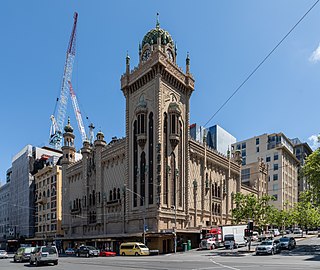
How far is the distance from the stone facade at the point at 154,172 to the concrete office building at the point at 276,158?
2053 inches

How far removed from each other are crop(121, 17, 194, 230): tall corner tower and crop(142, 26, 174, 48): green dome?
181 mm

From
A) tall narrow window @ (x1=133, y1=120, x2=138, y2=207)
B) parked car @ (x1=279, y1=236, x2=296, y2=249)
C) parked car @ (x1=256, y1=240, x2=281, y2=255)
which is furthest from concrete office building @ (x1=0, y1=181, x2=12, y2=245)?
parked car @ (x1=256, y1=240, x2=281, y2=255)

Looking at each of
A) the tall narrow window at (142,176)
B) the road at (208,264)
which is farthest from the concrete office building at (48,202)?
the road at (208,264)

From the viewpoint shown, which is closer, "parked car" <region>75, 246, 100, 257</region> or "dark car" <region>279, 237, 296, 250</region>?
"dark car" <region>279, 237, 296, 250</region>

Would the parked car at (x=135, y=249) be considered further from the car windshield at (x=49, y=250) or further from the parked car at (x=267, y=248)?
the car windshield at (x=49, y=250)

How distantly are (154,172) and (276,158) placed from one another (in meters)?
77.8

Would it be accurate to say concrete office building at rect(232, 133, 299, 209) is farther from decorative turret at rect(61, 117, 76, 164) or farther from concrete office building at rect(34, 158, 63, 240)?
concrete office building at rect(34, 158, 63, 240)

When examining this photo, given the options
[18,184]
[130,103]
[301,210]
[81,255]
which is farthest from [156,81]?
[18,184]

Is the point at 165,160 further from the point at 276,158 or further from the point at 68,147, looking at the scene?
the point at 276,158

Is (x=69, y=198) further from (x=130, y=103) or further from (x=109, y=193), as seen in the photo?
(x=130, y=103)

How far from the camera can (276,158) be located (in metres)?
128

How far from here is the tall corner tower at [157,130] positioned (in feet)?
202

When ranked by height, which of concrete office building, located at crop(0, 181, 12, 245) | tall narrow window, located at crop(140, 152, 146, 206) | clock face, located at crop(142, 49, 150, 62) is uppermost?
clock face, located at crop(142, 49, 150, 62)

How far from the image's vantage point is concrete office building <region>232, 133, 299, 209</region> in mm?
125688
